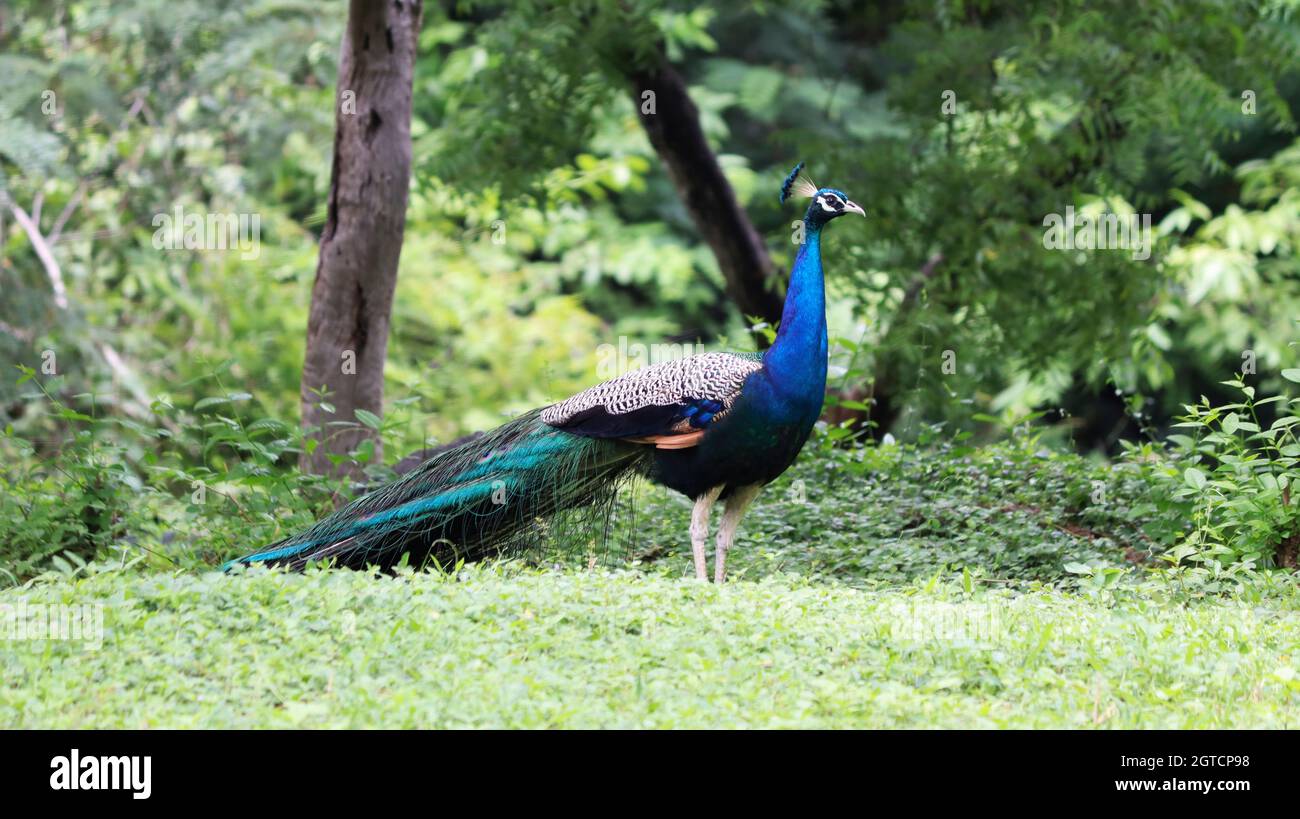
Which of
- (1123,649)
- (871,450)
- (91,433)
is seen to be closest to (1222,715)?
(1123,649)

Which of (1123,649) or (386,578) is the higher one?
(386,578)

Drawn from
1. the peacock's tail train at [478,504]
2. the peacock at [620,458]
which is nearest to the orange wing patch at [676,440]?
the peacock at [620,458]

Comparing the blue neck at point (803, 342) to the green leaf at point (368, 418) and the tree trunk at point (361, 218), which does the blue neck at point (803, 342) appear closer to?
the green leaf at point (368, 418)

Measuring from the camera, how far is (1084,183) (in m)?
9.53

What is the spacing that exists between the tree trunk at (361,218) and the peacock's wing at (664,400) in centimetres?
194

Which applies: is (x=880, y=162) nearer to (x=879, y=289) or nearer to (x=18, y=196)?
(x=879, y=289)

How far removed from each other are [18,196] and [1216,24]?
29.9 feet

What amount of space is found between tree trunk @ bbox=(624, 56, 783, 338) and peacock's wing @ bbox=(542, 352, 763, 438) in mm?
3749

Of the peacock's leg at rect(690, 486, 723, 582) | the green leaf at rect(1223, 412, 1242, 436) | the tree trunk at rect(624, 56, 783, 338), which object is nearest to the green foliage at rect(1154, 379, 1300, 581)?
the green leaf at rect(1223, 412, 1242, 436)

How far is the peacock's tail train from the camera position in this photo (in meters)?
6.07

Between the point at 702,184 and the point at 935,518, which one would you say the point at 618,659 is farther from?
the point at 702,184

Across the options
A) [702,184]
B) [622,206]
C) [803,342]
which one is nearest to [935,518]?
[803,342]

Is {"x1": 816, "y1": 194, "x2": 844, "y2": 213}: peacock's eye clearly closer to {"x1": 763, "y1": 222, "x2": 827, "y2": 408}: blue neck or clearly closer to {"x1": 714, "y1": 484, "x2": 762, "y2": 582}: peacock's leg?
{"x1": 763, "y1": 222, "x2": 827, "y2": 408}: blue neck

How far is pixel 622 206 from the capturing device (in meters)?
15.6
